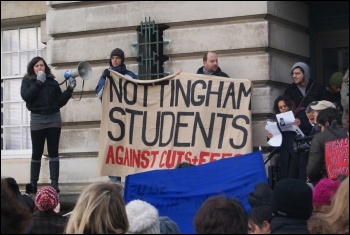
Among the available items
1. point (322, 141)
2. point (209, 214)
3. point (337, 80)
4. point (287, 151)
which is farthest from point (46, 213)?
point (337, 80)

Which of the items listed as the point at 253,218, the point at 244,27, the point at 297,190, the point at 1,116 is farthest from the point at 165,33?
the point at 297,190

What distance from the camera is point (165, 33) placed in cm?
1414

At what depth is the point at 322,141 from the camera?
10.3 m

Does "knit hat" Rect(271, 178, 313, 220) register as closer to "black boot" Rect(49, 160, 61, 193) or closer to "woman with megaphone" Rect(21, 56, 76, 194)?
"woman with megaphone" Rect(21, 56, 76, 194)

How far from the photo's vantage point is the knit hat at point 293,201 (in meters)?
6.58

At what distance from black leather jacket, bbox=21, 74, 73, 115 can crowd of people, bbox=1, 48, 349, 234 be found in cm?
1

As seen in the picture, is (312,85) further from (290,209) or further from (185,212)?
(290,209)

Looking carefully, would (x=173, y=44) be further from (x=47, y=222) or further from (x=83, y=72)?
(x=47, y=222)

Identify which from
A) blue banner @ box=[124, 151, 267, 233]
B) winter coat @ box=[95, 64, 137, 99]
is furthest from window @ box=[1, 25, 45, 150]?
blue banner @ box=[124, 151, 267, 233]

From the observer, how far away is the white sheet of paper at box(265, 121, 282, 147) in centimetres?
1244

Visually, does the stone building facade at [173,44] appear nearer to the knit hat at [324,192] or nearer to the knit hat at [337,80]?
the knit hat at [337,80]

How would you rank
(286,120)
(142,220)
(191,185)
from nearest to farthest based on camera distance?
(142,220) < (191,185) < (286,120)

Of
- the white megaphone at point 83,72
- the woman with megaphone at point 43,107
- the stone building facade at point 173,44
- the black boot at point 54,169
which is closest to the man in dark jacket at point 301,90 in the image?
the stone building facade at point 173,44

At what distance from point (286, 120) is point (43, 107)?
331 cm
